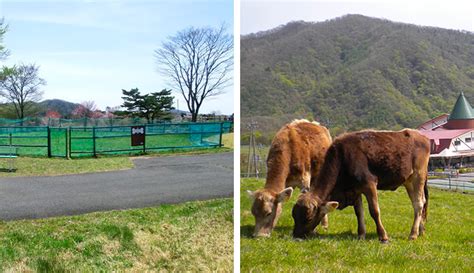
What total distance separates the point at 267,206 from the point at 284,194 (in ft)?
0.34

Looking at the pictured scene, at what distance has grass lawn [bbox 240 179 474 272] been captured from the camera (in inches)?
111

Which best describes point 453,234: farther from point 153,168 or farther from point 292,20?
point 153,168

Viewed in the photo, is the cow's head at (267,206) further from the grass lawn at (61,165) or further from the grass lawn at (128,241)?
the grass lawn at (61,165)

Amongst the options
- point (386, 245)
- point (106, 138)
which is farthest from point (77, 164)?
point (386, 245)

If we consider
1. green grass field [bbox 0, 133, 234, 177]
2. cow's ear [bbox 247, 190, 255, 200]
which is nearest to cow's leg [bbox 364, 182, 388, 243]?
cow's ear [bbox 247, 190, 255, 200]

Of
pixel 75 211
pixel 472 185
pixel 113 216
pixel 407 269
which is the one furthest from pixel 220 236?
pixel 472 185

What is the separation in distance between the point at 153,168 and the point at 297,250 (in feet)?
3.42

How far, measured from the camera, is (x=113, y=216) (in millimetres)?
3332

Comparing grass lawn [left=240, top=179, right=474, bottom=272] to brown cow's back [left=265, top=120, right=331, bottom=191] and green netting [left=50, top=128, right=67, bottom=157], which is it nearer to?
brown cow's back [left=265, top=120, right=331, bottom=191]

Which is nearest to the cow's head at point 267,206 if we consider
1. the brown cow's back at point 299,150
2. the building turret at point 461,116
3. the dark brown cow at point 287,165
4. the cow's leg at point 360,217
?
the dark brown cow at point 287,165

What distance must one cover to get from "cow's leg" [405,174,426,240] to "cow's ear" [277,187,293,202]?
0.62 meters

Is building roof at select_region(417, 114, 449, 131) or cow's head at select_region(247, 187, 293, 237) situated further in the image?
building roof at select_region(417, 114, 449, 131)

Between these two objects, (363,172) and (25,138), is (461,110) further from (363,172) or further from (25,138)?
(25,138)

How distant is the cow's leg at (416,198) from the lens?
9.43 feet
